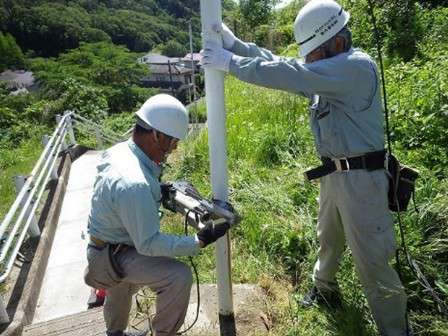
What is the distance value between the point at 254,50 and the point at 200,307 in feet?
6.61

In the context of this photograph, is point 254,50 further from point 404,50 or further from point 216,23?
point 404,50

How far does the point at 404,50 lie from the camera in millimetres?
8438

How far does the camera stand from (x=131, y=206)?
2400 millimetres

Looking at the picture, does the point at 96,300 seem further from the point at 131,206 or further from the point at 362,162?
the point at 362,162

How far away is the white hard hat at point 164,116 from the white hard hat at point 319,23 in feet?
2.87

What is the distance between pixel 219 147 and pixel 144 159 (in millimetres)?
466

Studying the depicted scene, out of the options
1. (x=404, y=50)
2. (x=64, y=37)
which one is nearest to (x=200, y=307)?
(x=404, y=50)

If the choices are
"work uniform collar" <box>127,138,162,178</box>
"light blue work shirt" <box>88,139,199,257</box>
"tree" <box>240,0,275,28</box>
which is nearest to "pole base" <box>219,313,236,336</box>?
"light blue work shirt" <box>88,139,199,257</box>

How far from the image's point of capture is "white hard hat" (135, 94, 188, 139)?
258 centimetres

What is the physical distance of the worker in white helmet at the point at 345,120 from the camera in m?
2.50

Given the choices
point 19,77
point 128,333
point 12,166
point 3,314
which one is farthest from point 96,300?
point 19,77

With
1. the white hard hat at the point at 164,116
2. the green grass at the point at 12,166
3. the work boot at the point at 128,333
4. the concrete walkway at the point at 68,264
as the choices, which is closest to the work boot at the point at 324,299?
the work boot at the point at 128,333

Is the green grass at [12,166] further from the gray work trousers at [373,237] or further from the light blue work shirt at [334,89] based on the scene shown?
the gray work trousers at [373,237]

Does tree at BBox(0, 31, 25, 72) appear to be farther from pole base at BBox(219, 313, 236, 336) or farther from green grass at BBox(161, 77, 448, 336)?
pole base at BBox(219, 313, 236, 336)
